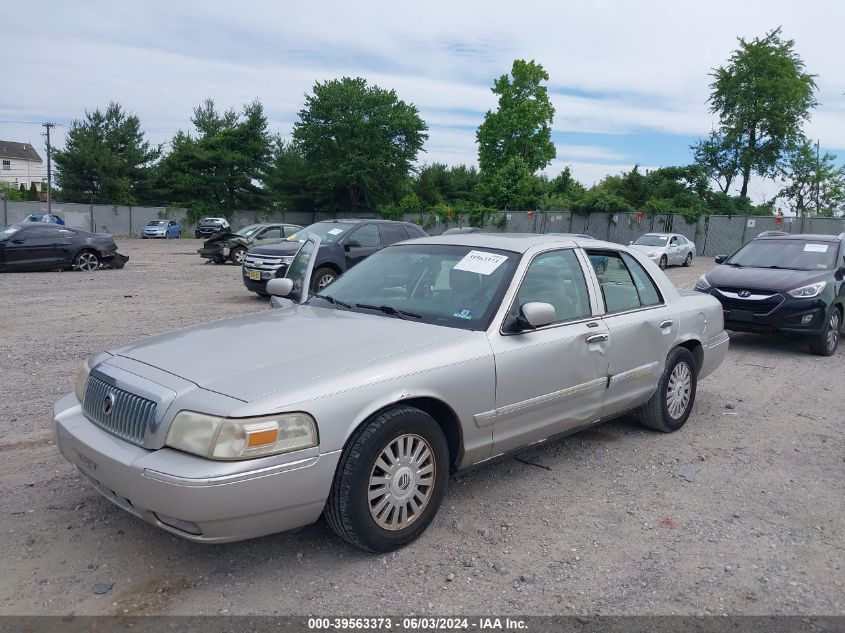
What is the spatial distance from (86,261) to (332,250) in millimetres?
9655

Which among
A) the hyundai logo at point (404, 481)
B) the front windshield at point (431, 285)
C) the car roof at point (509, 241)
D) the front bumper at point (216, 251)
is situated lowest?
the front bumper at point (216, 251)

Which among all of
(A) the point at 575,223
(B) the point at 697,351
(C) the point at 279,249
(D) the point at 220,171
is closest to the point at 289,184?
(D) the point at 220,171

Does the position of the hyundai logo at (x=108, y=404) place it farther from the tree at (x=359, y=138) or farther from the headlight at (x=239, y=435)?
the tree at (x=359, y=138)

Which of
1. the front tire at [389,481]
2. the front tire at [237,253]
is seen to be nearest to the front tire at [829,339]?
the front tire at [389,481]

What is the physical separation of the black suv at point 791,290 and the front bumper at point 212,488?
7.57 m

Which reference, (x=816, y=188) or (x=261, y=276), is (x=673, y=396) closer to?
(x=261, y=276)

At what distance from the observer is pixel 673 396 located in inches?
215

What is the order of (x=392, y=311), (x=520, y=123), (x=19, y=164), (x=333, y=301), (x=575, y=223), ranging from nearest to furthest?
(x=392, y=311) < (x=333, y=301) < (x=575, y=223) < (x=520, y=123) < (x=19, y=164)

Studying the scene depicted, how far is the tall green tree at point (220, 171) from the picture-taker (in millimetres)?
54969

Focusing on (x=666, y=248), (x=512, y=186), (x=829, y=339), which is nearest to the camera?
(x=829, y=339)

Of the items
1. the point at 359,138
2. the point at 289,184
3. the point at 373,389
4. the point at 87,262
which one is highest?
the point at 359,138

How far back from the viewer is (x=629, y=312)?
194 inches

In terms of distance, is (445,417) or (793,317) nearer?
(445,417)

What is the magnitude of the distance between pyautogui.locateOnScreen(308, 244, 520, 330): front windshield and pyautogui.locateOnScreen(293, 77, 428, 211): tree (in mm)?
49968
